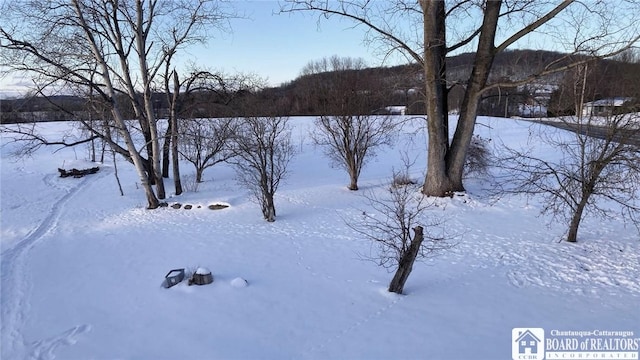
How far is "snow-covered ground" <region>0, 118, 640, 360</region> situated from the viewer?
5.14m

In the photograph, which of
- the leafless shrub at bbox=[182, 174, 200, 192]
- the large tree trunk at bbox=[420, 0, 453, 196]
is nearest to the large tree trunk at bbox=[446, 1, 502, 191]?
the large tree trunk at bbox=[420, 0, 453, 196]

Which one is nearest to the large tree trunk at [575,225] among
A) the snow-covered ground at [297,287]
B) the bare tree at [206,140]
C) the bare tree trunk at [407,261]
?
the snow-covered ground at [297,287]

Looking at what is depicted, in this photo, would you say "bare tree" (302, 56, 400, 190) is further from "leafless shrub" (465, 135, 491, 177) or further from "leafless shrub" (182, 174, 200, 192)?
"leafless shrub" (182, 174, 200, 192)

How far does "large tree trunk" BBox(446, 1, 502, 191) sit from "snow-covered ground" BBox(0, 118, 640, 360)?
1005 millimetres

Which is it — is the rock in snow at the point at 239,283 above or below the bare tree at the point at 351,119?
below

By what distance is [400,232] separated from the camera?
870 cm

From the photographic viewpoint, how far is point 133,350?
508 centimetres

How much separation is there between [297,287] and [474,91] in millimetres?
7946

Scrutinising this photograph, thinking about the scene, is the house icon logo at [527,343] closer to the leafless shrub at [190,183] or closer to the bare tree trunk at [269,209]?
the bare tree trunk at [269,209]

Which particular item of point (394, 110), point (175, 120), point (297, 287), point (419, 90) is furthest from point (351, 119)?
point (394, 110)

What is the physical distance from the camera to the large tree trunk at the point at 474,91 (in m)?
10.8


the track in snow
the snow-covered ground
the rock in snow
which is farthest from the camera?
the rock in snow

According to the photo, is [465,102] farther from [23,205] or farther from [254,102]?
[23,205]

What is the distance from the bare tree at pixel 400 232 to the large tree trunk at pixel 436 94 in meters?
0.79
